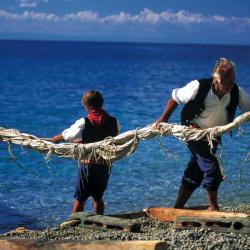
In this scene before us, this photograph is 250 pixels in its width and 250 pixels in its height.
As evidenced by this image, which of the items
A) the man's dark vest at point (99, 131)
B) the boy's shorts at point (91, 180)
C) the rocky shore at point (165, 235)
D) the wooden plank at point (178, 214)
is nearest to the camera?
the rocky shore at point (165, 235)

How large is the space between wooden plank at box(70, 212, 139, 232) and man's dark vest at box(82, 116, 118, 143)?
2.62 ft

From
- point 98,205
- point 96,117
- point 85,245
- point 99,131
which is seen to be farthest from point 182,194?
point 85,245

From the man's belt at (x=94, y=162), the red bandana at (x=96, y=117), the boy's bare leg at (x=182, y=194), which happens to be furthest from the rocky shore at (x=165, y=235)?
the red bandana at (x=96, y=117)

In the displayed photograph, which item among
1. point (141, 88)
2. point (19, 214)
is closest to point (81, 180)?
point (19, 214)

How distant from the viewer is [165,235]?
661cm

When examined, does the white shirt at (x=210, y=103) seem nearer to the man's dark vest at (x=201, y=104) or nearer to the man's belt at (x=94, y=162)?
the man's dark vest at (x=201, y=104)

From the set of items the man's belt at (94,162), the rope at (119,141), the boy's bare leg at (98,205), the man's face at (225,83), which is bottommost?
the boy's bare leg at (98,205)

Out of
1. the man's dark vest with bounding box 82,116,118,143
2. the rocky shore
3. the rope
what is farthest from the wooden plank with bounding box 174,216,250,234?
the man's dark vest with bounding box 82,116,118,143

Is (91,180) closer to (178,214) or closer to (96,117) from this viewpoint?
(96,117)

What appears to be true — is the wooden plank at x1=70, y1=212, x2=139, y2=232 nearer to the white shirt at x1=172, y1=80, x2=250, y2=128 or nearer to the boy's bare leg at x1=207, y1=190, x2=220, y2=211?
the boy's bare leg at x1=207, y1=190, x2=220, y2=211

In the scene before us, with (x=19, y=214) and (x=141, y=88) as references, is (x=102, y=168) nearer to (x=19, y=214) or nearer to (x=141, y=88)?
(x=19, y=214)

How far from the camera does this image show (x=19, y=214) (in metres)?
11.4

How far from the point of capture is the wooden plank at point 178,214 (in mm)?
6910

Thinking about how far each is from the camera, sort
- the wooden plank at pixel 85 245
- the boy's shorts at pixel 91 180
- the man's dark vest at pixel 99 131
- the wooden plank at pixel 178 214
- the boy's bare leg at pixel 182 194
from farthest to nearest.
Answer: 1. the boy's bare leg at pixel 182 194
2. the boy's shorts at pixel 91 180
3. the man's dark vest at pixel 99 131
4. the wooden plank at pixel 178 214
5. the wooden plank at pixel 85 245
